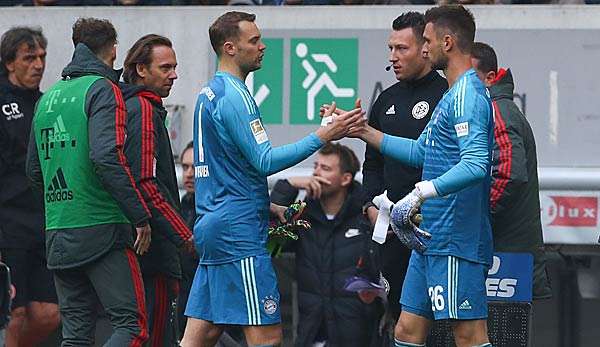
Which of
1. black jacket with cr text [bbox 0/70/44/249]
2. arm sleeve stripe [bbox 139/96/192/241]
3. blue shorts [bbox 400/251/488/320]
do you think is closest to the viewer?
blue shorts [bbox 400/251/488/320]

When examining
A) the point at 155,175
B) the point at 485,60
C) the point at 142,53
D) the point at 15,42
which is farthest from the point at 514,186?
the point at 15,42

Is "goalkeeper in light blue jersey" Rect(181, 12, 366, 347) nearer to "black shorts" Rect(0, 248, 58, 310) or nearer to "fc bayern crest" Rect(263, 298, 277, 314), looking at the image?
"fc bayern crest" Rect(263, 298, 277, 314)

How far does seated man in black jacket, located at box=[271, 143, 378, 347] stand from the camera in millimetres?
9359

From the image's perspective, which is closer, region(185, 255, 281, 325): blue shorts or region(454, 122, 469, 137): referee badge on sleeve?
region(454, 122, 469, 137): referee badge on sleeve

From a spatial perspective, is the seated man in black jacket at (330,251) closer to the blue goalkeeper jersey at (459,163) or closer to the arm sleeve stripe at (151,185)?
the arm sleeve stripe at (151,185)

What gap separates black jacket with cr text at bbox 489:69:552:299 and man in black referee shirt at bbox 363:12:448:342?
384mm

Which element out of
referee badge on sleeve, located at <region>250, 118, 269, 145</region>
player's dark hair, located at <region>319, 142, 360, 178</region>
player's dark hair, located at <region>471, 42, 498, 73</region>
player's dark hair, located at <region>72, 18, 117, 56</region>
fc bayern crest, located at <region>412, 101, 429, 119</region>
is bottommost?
player's dark hair, located at <region>319, 142, 360, 178</region>

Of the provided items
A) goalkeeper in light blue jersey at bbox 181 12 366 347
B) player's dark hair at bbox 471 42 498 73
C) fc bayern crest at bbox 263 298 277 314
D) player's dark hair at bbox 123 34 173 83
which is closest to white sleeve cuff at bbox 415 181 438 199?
goalkeeper in light blue jersey at bbox 181 12 366 347

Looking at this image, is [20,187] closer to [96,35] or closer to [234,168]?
[96,35]

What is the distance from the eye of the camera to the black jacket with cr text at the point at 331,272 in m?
9.35

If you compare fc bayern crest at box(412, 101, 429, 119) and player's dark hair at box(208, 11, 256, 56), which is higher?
player's dark hair at box(208, 11, 256, 56)

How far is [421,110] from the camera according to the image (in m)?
7.96

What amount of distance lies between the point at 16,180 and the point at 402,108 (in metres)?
2.56

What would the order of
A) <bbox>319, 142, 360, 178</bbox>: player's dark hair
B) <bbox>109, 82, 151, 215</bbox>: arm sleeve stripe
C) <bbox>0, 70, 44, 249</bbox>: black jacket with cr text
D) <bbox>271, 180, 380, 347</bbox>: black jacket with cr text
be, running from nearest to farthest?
<bbox>109, 82, 151, 215</bbox>: arm sleeve stripe
<bbox>0, 70, 44, 249</bbox>: black jacket with cr text
<bbox>271, 180, 380, 347</bbox>: black jacket with cr text
<bbox>319, 142, 360, 178</bbox>: player's dark hair
